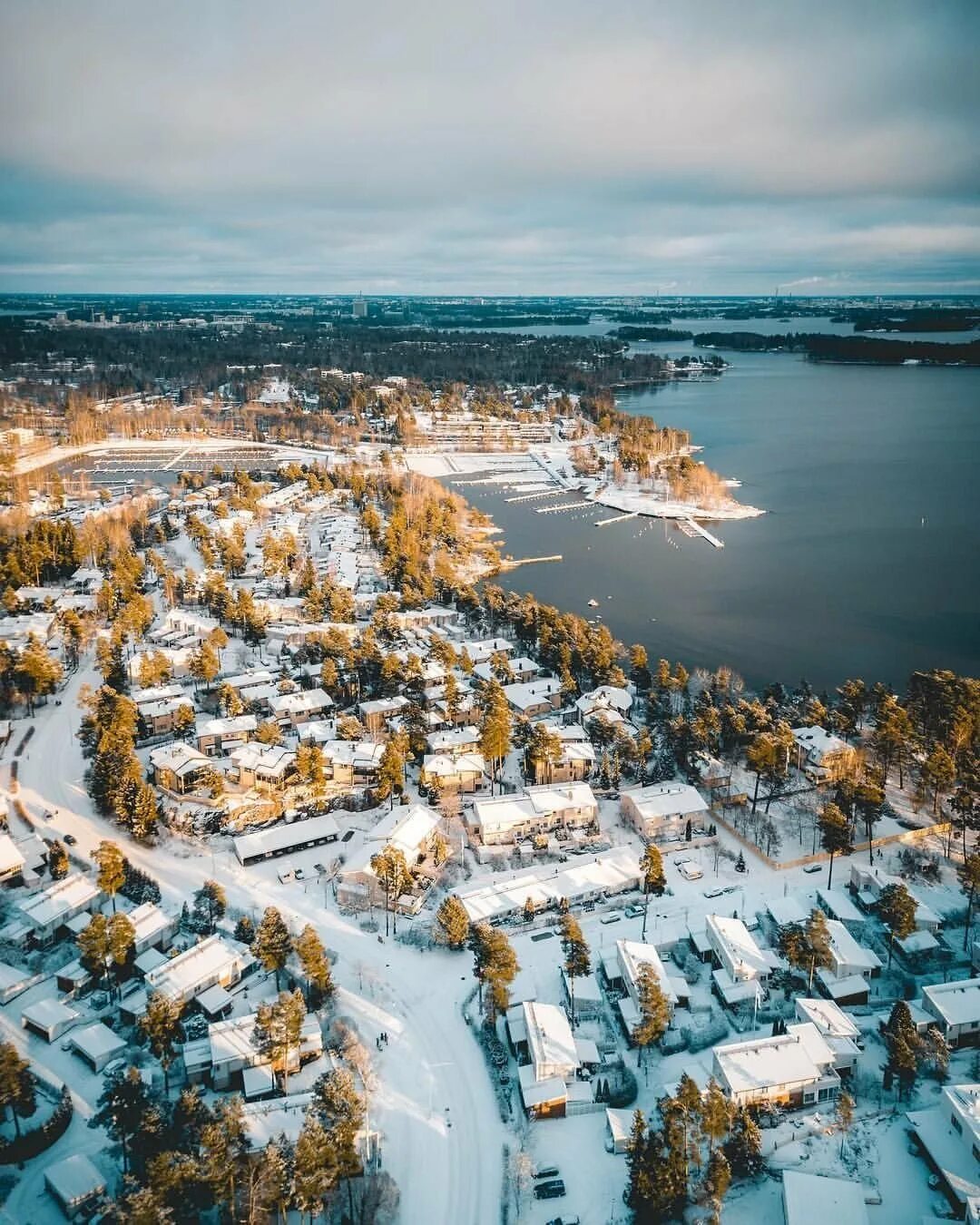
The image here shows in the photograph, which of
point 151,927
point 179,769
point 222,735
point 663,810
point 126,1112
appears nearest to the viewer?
point 126,1112

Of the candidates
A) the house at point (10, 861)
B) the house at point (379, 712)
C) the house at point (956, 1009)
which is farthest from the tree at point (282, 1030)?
the house at point (379, 712)

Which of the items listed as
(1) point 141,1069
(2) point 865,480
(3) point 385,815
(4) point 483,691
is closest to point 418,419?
(2) point 865,480

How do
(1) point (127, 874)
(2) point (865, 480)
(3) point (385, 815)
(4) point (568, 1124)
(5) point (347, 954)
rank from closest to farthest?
(4) point (568, 1124) → (5) point (347, 954) → (1) point (127, 874) → (3) point (385, 815) → (2) point (865, 480)

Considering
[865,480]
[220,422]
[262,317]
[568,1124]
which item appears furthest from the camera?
[262,317]

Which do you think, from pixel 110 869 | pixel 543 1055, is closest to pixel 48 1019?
pixel 110 869

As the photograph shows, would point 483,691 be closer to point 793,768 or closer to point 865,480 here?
point 793,768

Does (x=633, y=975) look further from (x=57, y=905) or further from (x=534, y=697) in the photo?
(x=534, y=697)
